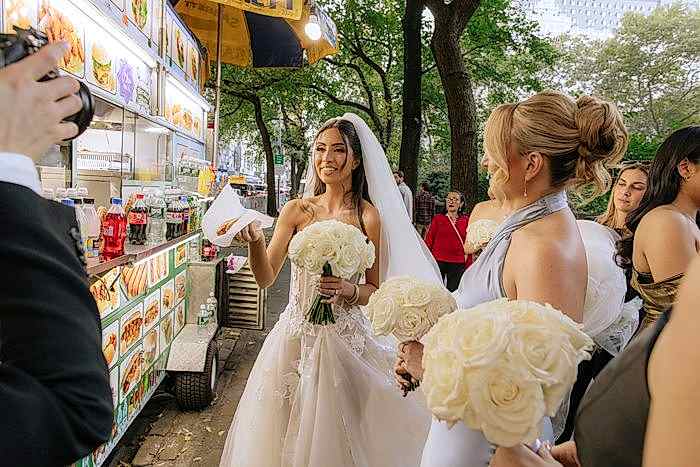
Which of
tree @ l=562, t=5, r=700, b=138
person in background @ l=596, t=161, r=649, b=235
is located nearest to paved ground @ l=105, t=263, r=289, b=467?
person in background @ l=596, t=161, r=649, b=235

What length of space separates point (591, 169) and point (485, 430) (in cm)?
139

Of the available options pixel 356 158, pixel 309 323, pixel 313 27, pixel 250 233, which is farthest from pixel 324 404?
pixel 313 27

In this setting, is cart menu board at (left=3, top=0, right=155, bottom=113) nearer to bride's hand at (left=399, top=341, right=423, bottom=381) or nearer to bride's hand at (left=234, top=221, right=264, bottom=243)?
bride's hand at (left=234, top=221, right=264, bottom=243)

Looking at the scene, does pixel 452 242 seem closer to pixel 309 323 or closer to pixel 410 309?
pixel 309 323

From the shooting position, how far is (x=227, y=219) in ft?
9.87

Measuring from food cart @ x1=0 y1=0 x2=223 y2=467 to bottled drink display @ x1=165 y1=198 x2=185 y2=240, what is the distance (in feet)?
0.38

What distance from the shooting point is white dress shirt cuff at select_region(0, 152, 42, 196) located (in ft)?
2.95

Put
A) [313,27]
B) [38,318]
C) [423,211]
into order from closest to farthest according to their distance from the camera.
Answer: [38,318], [313,27], [423,211]

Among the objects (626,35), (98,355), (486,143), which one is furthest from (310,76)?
(626,35)

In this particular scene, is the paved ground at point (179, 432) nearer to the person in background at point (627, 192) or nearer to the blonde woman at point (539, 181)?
the blonde woman at point (539, 181)

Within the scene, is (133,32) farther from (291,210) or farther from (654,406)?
(654,406)

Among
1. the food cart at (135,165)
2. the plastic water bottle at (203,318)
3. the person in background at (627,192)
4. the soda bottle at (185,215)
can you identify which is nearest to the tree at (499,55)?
the person in background at (627,192)

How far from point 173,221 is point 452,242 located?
4.79m

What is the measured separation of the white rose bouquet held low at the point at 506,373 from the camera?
98 cm
